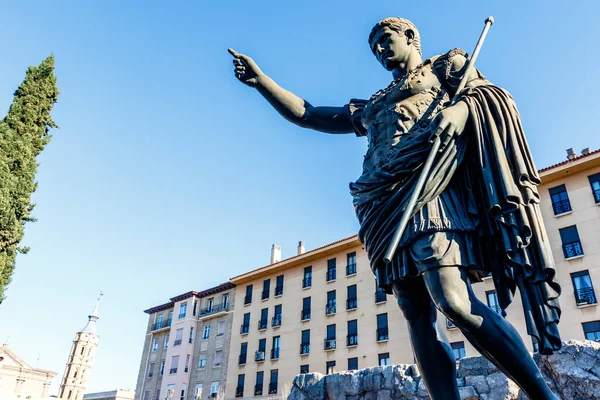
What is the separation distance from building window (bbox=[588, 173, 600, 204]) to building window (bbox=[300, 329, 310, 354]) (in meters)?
20.7

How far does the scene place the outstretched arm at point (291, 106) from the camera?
3262 millimetres

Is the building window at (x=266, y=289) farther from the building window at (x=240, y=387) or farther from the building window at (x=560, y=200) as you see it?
the building window at (x=560, y=200)

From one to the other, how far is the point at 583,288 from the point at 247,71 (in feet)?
87.5

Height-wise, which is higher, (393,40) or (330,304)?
(330,304)

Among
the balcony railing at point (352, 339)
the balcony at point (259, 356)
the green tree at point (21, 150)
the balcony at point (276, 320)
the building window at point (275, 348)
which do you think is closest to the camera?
the green tree at point (21, 150)

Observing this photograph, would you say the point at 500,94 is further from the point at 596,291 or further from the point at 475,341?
the point at 596,291

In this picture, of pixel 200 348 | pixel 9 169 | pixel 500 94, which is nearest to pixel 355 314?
pixel 200 348

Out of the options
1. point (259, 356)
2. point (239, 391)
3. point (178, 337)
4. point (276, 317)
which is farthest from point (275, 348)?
point (178, 337)

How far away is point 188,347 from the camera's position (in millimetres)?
46938

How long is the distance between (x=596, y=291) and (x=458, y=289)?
26.5 meters

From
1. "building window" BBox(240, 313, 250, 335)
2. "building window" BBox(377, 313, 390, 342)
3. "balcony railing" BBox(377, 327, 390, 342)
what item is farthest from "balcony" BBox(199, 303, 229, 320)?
"balcony railing" BBox(377, 327, 390, 342)

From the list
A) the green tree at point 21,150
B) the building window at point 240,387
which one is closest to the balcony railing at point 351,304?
the building window at point 240,387

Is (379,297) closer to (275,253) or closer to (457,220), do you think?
(275,253)

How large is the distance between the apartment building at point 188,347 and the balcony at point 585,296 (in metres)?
28.0
